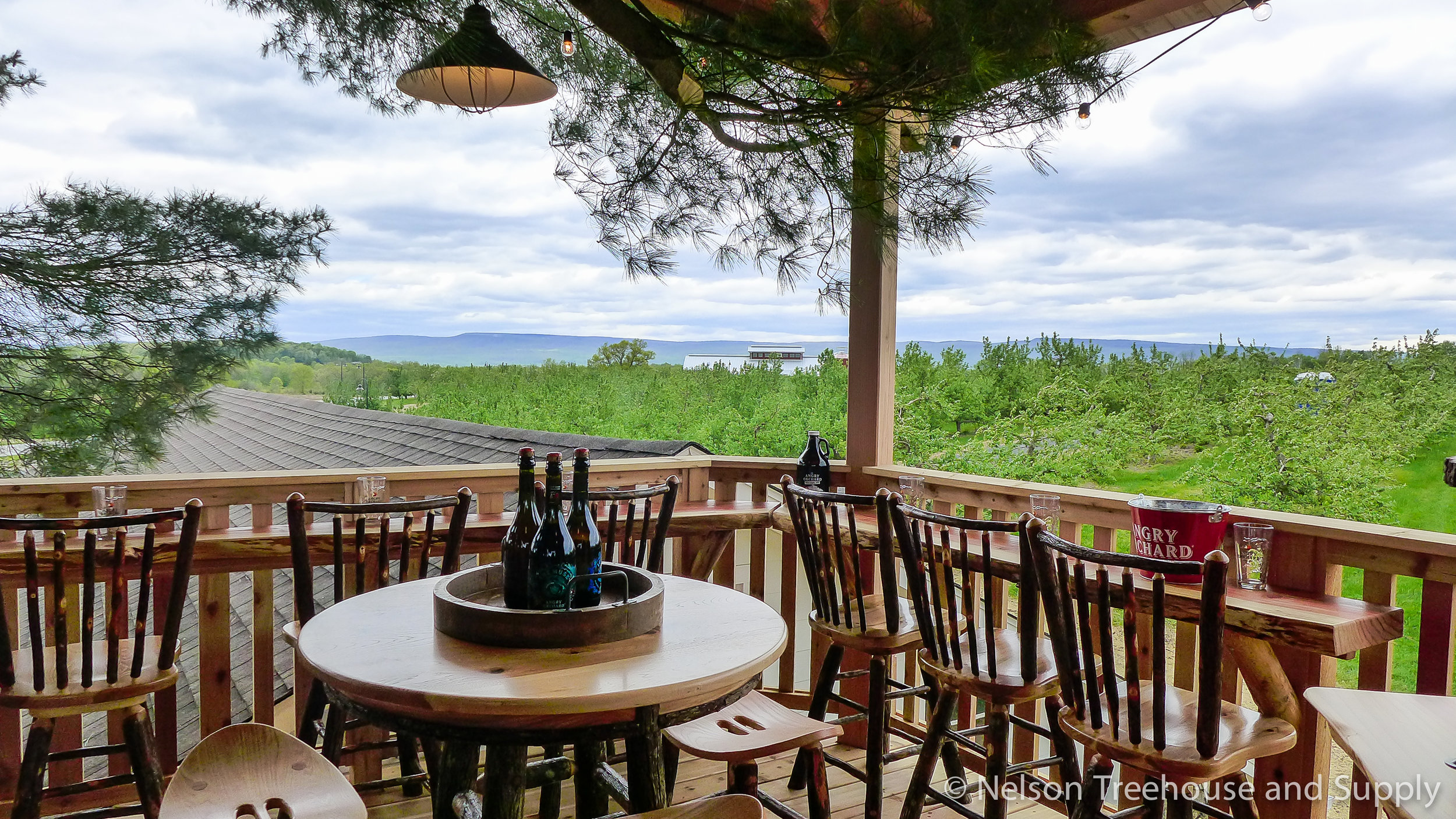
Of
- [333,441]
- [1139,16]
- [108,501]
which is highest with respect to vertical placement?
[1139,16]

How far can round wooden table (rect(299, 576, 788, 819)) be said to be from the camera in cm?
131

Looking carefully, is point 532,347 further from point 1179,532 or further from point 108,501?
point 1179,532

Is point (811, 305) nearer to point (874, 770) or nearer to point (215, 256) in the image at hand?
point (874, 770)

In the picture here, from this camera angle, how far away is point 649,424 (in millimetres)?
6344

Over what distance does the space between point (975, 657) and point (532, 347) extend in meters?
5.18

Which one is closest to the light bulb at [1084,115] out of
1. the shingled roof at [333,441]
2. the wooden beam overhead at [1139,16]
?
the wooden beam overhead at [1139,16]

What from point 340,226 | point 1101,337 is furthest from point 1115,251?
point 340,226

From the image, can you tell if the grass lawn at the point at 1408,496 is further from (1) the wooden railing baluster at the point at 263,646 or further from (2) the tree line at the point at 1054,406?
(1) the wooden railing baluster at the point at 263,646

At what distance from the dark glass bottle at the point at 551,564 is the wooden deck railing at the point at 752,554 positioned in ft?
4.43

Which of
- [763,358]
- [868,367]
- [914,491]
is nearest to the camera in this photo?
[914,491]

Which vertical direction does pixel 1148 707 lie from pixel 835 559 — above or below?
below

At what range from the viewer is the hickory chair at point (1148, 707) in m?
1.63

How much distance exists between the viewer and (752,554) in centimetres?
352

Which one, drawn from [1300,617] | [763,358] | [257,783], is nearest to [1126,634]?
[1300,617]
